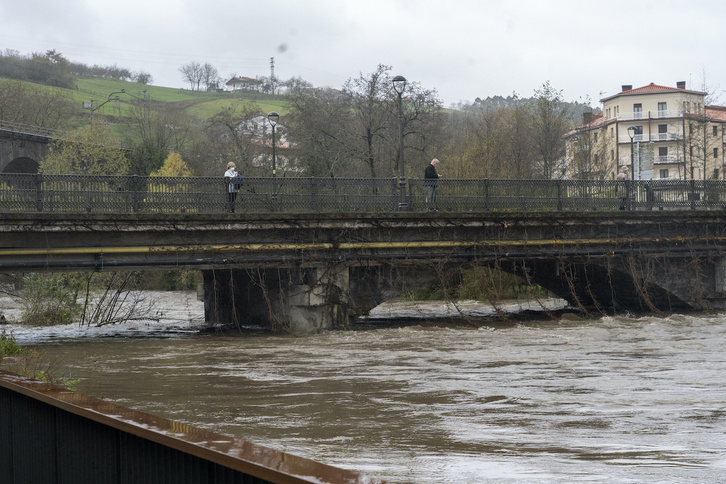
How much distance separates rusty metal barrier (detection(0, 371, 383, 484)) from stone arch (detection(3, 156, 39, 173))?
58812mm

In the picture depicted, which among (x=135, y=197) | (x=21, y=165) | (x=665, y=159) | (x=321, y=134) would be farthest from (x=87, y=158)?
(x=665, y=159)

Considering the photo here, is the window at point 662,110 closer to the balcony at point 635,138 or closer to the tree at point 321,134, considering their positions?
the balcony at point 635,138

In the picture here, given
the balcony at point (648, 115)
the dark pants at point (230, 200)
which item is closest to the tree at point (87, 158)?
the dark pants at point (230, 200)

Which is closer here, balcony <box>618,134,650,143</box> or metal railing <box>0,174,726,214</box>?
metal railing <box>0,174,726,214</box>

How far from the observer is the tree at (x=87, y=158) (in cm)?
5506

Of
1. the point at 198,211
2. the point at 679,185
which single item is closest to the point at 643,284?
the point at 679,185

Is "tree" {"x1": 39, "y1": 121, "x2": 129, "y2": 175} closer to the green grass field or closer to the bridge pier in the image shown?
the bridge pier

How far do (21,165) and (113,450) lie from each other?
6325 centimetres

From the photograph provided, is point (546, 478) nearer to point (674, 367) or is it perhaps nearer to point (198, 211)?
point (674, 367)

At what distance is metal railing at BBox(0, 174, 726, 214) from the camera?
21922mm

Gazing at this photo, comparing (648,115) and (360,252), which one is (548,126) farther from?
(648,115)

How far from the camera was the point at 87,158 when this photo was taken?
56.7 meters

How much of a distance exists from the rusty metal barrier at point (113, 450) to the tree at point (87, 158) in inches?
2029

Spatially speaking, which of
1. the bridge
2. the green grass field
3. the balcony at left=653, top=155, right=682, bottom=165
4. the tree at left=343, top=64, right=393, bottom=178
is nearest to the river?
the bridge
